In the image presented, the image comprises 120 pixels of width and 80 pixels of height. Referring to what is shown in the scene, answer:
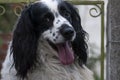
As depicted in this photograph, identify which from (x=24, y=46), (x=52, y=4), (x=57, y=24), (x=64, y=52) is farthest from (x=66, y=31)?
(x=24, y=46)

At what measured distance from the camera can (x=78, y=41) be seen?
7.23m

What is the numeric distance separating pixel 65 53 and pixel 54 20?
34 cm

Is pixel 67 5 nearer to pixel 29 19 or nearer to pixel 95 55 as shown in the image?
pixel 29 19

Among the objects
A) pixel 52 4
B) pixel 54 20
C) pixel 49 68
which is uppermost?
pixel 52 4

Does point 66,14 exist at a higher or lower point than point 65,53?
higher

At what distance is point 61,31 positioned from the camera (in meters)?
6.82

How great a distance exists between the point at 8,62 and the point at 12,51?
0.16 meters

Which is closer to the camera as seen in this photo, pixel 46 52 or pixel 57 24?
pixel 57 24

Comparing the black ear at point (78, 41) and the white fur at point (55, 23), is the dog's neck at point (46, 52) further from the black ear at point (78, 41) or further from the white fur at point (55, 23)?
the black ear at point (78, 41)

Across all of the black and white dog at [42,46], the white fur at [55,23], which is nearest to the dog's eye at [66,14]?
the black and white dog at [42,46]

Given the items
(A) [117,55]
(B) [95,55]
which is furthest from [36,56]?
(B) [95,55]

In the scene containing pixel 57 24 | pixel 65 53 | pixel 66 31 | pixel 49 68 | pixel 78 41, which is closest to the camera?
pixel 66 31

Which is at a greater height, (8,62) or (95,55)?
(8,62)

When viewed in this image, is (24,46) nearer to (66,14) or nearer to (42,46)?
(42,46)
